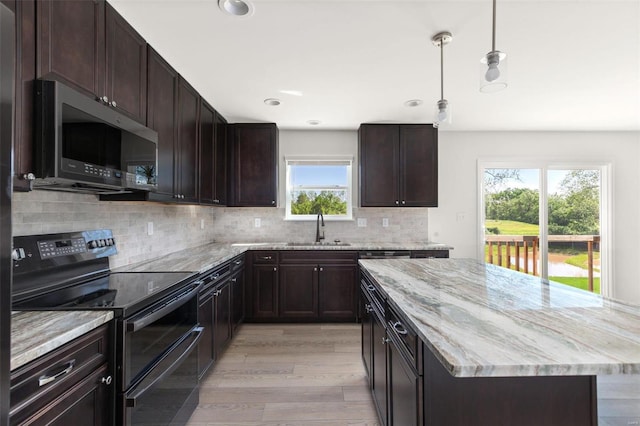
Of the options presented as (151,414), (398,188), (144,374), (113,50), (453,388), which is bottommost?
(151,414)

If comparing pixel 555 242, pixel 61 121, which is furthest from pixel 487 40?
pixel 555 242

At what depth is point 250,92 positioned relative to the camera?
9.17 ft

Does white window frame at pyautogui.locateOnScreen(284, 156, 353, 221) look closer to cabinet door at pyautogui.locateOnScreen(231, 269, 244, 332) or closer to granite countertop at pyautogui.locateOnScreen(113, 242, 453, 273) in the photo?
granite countertop at pyautogui.locateOnScreen(113, 242, 453, 273)

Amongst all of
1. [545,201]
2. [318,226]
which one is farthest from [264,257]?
[545,201]

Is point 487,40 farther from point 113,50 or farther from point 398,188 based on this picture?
point 113,50

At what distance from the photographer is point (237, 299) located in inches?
119

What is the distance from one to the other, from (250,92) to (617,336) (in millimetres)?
2917

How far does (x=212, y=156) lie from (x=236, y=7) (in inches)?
70.4

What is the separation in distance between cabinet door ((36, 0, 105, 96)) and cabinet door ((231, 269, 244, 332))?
1949 mm

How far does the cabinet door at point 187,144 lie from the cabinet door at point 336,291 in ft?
5.54

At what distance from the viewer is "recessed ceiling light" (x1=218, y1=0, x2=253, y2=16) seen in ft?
5.20

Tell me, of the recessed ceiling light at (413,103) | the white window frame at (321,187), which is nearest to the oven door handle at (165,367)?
the white window frame at (321,187)

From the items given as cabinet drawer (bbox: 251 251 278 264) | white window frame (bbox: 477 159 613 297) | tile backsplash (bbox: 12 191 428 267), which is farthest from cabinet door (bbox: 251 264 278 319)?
white window frame (bbox: 477 159 613 297)

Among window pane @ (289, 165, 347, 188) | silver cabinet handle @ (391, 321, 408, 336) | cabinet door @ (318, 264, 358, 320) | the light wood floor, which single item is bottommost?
the light wood floor
